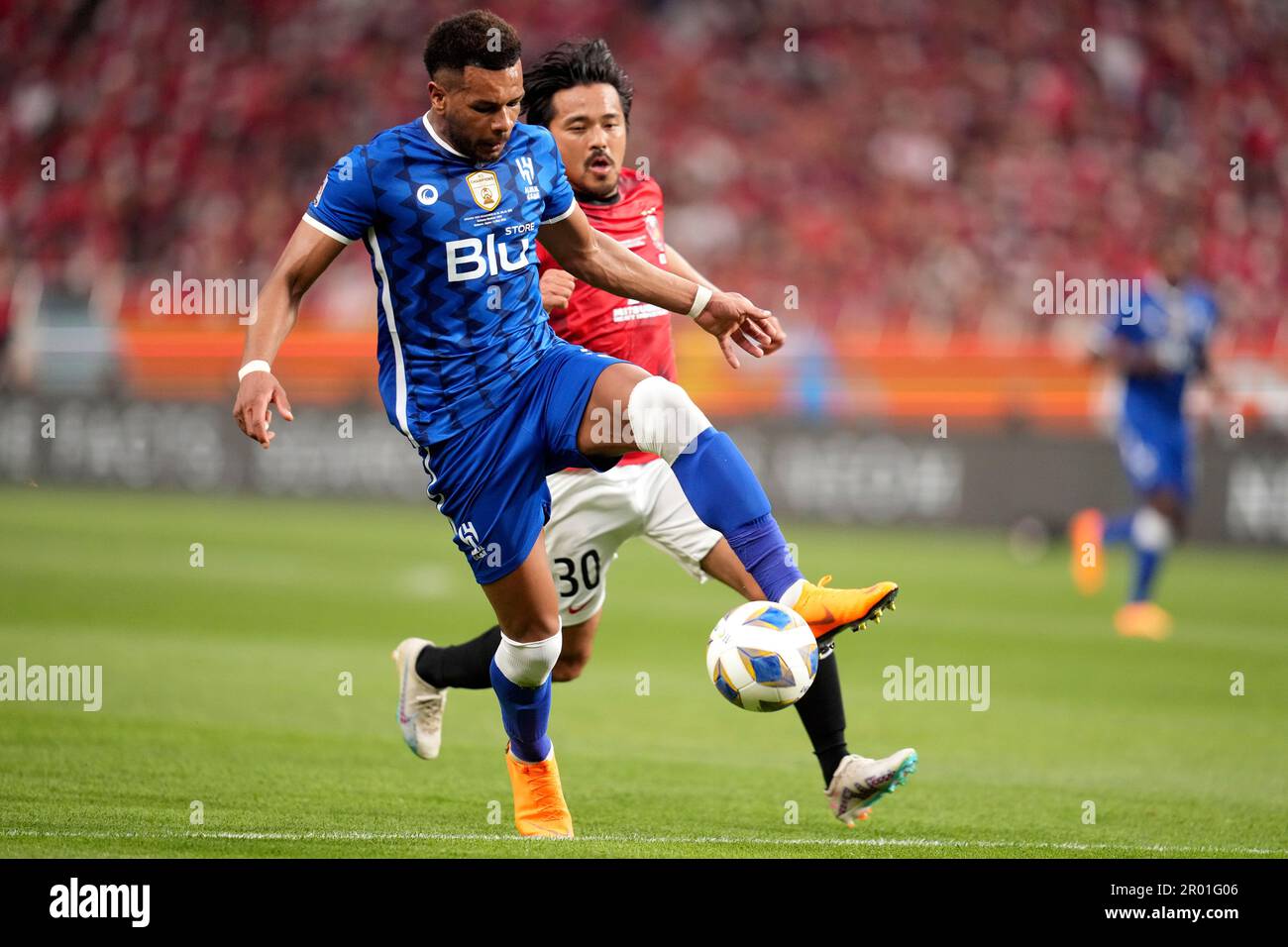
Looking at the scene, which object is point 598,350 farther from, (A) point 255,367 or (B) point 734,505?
(A) point 255,367

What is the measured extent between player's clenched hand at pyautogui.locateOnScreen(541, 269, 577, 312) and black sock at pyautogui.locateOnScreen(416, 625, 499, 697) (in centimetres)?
126

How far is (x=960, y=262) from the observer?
63.1 feet

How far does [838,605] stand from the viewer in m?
4.73

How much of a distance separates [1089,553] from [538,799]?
8560 mm

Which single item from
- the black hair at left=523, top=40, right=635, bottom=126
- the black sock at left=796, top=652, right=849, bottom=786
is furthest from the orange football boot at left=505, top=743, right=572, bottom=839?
the black hair at left=523, top=40, right=635, bottom=126

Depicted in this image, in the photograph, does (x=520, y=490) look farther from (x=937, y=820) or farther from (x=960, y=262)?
(x=960, y=262)

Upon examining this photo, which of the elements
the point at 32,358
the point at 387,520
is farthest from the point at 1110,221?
the point at 32,358

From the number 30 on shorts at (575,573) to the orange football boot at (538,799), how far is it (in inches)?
28.7

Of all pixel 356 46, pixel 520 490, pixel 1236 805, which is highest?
pixel 356 46

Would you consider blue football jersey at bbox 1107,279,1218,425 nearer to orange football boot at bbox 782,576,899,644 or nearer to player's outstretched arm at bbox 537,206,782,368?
player's outstretched arm at bbox 537,206,782,368

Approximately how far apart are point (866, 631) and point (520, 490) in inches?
276

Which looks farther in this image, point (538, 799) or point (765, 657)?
point (538, 799)

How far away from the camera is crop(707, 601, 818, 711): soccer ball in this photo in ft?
15.6

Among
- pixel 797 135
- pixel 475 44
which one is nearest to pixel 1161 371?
pixel 475 44
